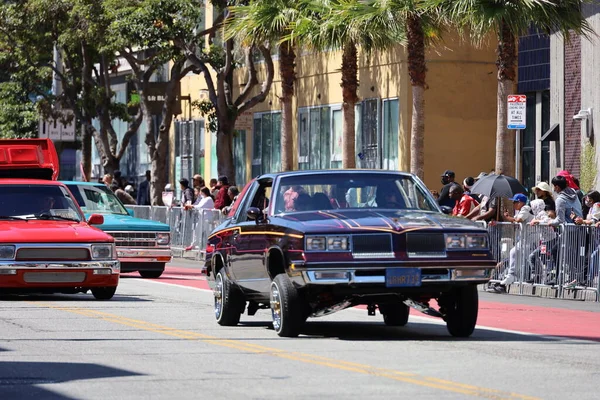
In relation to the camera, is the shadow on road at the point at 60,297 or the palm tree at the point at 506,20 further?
the palm tree at the point at 506,20

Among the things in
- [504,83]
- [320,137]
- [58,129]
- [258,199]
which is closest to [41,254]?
[258,199]

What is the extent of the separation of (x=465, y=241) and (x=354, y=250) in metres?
1.17

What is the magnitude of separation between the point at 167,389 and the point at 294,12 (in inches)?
948

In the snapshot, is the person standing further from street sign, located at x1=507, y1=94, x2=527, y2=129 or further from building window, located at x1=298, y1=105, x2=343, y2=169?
street sign, located at x1=507, y1=94, x2=527, y2=129

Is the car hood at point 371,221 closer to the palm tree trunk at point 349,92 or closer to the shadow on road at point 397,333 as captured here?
the shadow on road at point 397,333

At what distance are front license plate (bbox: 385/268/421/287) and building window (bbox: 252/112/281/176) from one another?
34.7 m

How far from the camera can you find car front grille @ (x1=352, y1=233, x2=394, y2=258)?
1463 cm

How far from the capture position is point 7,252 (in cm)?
1991

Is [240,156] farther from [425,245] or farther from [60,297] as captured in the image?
[425,245]

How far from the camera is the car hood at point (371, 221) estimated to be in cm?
1471

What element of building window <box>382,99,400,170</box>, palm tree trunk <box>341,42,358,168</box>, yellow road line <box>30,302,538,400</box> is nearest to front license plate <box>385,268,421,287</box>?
yellow road line <box>30,302,538,400</box>

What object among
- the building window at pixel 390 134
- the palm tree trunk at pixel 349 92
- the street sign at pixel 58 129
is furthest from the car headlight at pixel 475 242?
the street sign at pixel 58 129

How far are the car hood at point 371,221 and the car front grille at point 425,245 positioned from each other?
8cm

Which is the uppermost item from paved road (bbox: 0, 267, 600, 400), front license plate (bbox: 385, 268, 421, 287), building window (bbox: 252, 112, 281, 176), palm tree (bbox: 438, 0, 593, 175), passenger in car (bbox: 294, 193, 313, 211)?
palm tree (bbox: 438, 0, 593, 175)
